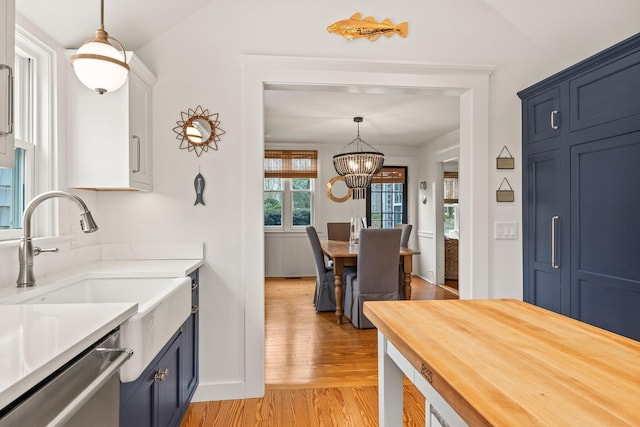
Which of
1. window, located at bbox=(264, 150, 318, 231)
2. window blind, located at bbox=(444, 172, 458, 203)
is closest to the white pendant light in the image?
window, located at bbox=(264, 150, 318, 231)

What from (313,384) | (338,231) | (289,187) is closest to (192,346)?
(313,384)

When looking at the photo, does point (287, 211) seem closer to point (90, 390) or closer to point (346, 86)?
point (346, 86)

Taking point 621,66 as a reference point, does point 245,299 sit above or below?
below

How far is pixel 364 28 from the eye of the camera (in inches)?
97.2

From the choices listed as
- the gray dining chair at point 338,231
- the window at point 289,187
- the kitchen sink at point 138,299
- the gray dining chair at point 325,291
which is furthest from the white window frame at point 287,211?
the kitchen sink at point 138,299

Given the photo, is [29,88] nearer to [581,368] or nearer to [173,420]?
[173,420]

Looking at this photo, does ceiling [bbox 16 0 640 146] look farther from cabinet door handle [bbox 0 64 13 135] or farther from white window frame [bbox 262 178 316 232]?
white window frame [bbox 262 178 316 232]

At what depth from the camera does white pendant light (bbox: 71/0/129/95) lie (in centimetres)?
150

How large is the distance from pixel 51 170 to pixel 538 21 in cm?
302

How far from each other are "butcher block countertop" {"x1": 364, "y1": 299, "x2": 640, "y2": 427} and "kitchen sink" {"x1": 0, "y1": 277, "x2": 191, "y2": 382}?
77cm

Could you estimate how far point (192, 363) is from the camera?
87.7 inches

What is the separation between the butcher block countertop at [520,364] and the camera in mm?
632

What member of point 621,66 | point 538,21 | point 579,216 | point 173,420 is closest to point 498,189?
point 579,216

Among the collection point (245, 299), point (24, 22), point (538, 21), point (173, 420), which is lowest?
point (173, 420)
